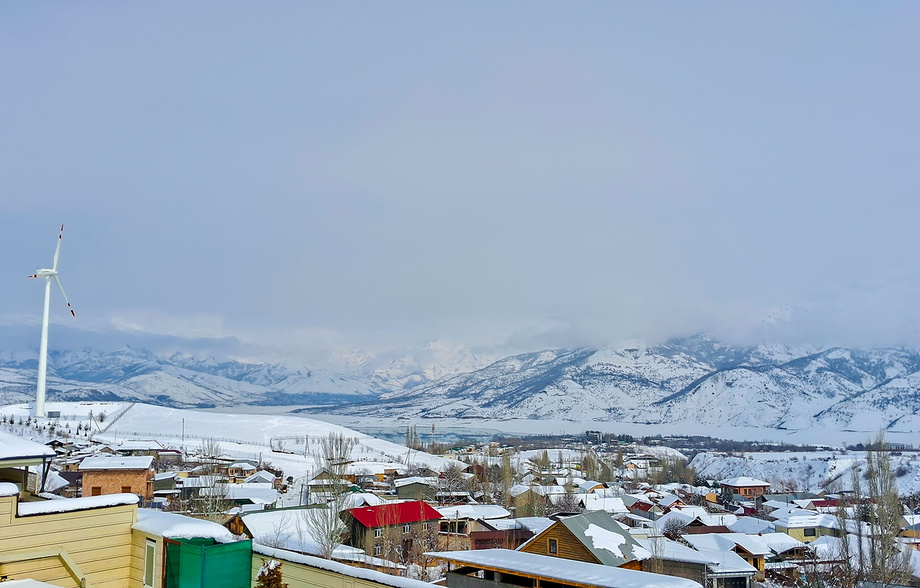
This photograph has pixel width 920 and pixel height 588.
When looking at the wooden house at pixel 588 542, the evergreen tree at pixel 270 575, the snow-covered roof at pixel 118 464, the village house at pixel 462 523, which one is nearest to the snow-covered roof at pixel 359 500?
the village house at pixel 462 523

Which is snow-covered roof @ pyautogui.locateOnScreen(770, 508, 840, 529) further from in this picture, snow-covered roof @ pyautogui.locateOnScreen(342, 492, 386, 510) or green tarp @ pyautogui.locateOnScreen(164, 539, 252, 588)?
green tarp @ pyautogui.locateOnScreen(164, 539, 252, 588)

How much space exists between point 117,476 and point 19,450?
33.9m

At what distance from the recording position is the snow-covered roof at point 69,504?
6.32 m

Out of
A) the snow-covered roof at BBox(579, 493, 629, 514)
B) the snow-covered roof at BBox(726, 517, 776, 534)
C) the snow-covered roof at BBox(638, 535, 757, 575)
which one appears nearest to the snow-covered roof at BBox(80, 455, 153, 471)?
the snow-covered roof at BBox(638, 535, 757, 575)

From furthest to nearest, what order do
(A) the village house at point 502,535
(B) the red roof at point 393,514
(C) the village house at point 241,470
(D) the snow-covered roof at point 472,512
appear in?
(C) the village house at point 241,470
(D) the snow-covered roof at point 472,512
(A) the village house at point 502,535
(B) the red roof at point 393,514

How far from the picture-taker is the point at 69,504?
6617mm

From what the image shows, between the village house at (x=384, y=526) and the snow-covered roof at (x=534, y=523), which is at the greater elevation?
the village house at (x=384, y=526)

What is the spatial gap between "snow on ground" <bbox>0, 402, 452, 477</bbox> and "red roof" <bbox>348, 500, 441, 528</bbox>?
101ft

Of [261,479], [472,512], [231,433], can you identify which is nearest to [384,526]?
[472,512]

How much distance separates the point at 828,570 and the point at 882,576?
21.4 feet

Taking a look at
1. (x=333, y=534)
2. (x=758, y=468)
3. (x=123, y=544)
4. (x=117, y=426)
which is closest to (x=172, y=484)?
(x=333, y=534)

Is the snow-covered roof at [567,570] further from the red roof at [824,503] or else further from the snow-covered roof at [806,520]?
the red roof at [824,503]

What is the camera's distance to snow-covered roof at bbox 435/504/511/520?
3791cm

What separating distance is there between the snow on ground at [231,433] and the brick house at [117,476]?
28124 mm
